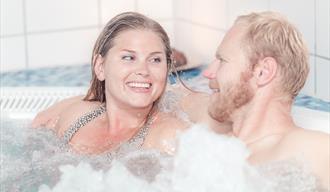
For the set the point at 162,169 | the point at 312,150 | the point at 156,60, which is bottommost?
the point at 162,169

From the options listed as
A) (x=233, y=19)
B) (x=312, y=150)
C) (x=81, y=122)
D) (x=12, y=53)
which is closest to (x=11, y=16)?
(x=12, y=53)

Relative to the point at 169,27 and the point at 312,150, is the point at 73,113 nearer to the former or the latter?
the point at 312,150

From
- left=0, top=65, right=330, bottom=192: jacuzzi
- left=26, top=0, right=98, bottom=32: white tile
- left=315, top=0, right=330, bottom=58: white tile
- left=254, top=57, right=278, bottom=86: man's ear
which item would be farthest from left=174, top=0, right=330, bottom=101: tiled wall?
left=254, top=57, right=278, bottom=86: man's ear

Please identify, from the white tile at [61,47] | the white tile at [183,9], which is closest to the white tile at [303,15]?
the white tile at [183,9]

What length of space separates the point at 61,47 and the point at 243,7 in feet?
3.00

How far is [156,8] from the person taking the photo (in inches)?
141

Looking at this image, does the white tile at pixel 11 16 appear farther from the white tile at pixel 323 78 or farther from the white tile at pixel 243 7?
the white tile at pixel 323 78

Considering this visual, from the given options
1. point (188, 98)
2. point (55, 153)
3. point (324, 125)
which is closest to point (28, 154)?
point (55, 153)

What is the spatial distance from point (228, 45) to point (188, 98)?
0.44 m

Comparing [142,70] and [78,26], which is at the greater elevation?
[142,70]

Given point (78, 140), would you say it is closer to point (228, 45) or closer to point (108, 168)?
point (108, 168)

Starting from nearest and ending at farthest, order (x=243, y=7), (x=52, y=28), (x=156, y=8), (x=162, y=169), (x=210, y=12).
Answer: (x=162, y=169), (x=243, y=7), (x=210, y=12), (x=52, y=28), (x=156, y=8)

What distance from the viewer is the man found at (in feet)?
5.23

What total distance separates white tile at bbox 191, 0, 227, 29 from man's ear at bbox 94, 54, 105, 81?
3.94 feet
